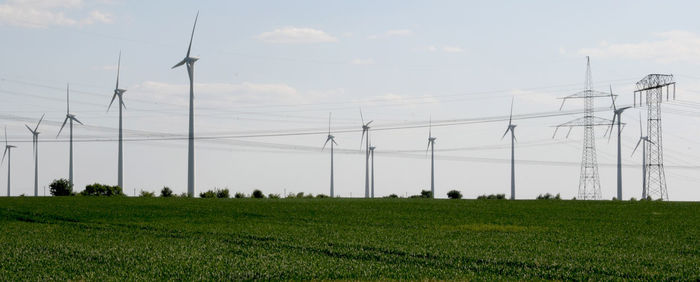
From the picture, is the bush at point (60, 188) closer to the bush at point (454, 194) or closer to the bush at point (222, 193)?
the bush at point (222, 193)

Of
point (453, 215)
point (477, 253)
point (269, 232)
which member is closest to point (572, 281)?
point (477, 253)

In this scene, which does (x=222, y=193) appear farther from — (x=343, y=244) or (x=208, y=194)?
(x=343, y=244)

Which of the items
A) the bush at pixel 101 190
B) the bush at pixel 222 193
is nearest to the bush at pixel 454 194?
the bush at pixel 222 193

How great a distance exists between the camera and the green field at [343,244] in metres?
24.8

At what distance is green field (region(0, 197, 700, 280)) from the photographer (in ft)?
81.4

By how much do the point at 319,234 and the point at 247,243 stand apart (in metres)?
5.05

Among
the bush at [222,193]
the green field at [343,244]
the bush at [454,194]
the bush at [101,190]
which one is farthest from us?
the bush at [454,194]

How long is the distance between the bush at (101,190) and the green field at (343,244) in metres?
30.0

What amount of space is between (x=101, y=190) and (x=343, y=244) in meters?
64.2

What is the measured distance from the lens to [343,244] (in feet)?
109

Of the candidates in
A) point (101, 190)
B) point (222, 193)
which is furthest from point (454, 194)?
point (101, 190)

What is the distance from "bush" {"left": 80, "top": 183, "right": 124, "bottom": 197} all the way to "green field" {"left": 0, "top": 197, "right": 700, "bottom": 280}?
3003cm

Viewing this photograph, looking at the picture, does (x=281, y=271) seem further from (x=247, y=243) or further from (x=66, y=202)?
(x=66, y=202)

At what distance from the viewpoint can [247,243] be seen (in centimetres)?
3475
